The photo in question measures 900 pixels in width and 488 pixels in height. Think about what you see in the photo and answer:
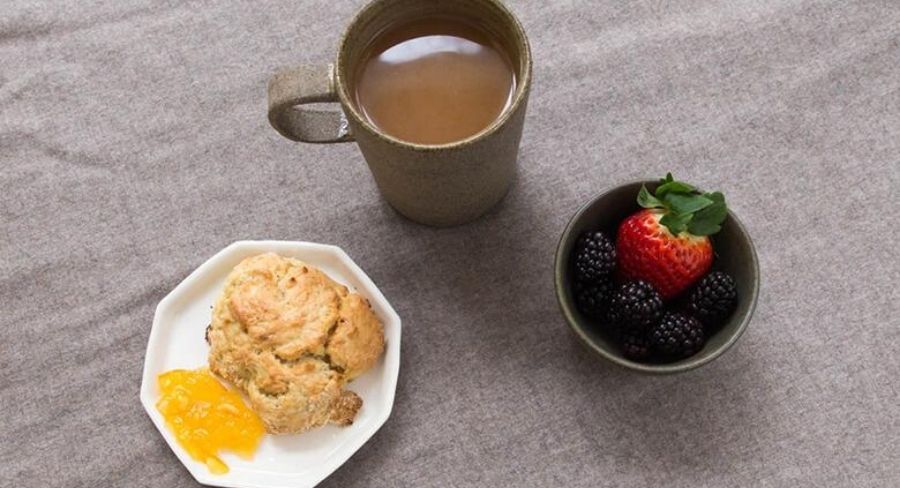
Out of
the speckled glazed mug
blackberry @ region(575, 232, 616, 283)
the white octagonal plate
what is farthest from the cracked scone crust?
blackberry @ region(575, 232, 616, 283)

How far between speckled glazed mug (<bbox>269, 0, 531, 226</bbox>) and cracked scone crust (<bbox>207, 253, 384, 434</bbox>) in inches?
6.5

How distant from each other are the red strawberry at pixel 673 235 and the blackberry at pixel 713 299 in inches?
0.6

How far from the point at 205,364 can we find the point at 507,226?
439 millimetres

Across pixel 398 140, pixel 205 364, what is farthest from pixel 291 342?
pixel 398 140

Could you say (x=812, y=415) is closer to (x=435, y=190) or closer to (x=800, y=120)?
(x=800, y=120)

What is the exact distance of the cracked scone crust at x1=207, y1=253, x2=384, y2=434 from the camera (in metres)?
1.02

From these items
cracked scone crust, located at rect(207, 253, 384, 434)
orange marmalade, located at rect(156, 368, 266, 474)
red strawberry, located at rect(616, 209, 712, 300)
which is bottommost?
orange marmalade, located at rect(156, 368, 266, 474)

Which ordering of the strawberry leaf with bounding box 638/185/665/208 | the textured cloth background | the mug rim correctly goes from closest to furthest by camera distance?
the mug rim, the strawberry leaf with bounding box 638/185/665/208, the textured cloth background

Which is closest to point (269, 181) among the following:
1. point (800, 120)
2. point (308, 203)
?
point (308, 203)

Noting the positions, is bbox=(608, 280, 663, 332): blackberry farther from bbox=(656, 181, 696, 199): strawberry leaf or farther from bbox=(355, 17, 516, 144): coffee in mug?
bbox=(355, 17, 516, 144): coffee in mug

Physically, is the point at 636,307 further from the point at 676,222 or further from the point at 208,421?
the point at 208,421

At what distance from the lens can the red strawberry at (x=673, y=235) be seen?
97 centimetres

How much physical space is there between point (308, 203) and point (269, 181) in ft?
0.21

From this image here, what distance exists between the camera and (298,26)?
1.26m
